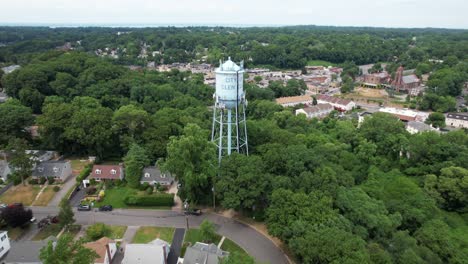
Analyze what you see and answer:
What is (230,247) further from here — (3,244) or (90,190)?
(90,190)

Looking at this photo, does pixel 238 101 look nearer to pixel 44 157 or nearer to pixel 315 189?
pixel 315 189

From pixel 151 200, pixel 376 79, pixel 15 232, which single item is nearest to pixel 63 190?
pixel 15 232

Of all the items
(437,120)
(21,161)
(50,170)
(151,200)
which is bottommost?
(151,200)

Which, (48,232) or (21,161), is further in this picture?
→ (21,161)

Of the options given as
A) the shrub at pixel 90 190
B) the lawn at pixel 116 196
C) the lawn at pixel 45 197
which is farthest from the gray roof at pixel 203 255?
the lawn at pixel 45 197

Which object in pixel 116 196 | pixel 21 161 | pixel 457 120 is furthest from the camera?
pixel 457 120

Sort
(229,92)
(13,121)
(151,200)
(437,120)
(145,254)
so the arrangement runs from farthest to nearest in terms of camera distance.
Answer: (437,120)
(13,121)
(151,200)
(229,92)
(145,254)

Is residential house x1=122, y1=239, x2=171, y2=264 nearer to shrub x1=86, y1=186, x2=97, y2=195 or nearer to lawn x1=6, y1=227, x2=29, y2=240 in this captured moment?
lawn x1=6, y1=227, x2=29, y2=240

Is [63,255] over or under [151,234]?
over
